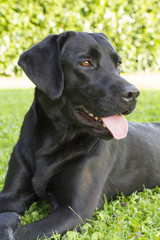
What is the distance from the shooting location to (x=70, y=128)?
9.22ft

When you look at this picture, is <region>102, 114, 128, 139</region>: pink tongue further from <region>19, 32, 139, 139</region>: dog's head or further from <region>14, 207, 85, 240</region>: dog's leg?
<region>14, 207, 85, 240</region>: dog's leg

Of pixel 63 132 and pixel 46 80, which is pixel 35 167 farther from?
pixel 46 80

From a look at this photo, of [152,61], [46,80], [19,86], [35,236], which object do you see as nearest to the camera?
[35,236]

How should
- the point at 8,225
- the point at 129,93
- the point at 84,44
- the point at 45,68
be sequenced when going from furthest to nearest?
the point at 84,44, the point at 45,68, the point at 129,93, the point at 8,225

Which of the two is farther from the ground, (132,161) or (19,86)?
(132,161)

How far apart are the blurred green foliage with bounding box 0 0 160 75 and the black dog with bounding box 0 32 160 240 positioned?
928cm

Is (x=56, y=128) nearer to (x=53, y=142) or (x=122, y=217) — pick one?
(x=53, y=142)

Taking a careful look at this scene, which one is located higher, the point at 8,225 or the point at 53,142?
the point at 53,142

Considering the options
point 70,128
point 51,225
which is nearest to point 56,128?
point 70,128

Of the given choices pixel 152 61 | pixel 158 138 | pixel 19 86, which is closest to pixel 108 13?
pixel 152 61

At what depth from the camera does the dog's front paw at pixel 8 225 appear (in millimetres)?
2135

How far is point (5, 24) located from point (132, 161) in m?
9.59

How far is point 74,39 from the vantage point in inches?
109

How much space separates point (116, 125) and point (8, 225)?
1.06 m
